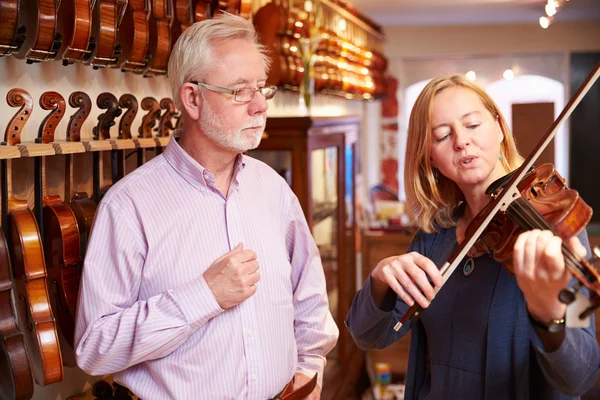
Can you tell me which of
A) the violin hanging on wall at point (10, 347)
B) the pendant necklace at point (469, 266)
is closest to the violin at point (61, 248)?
the violin hanging on wall at point (10, 347)

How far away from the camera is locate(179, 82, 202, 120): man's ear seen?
2098 mm

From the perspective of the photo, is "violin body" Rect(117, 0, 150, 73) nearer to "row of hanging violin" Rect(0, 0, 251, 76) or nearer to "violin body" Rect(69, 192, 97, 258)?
"row of hanging violin" Rect(0, 0, 251, 76)

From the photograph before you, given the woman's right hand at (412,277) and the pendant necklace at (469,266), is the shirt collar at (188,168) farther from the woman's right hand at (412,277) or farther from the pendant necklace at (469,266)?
the pendant necklace at (469,266)

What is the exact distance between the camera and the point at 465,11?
7.44 m

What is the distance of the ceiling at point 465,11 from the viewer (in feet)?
22.1

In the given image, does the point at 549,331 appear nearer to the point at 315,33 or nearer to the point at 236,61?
the point at 236,61

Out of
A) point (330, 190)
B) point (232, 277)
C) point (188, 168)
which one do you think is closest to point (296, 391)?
point (232, 277)

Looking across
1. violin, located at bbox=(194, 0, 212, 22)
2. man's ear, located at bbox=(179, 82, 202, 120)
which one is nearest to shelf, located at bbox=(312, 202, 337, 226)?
violin, located at bbox=(194, 0, 212, 22)

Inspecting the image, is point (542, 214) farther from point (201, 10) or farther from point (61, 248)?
point (201, 10)

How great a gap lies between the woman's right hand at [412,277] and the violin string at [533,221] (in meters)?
0.20

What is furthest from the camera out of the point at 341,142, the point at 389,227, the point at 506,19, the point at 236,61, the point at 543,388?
the point at 506,19

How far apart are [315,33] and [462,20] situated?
3949 mm

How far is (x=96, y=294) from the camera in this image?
187cm

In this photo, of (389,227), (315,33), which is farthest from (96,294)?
(389,227)
